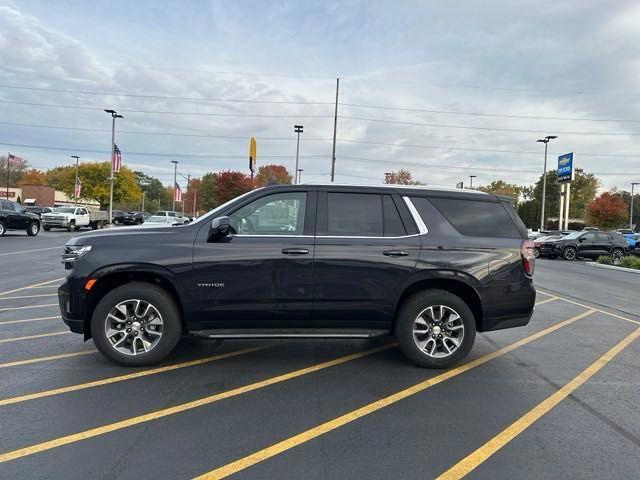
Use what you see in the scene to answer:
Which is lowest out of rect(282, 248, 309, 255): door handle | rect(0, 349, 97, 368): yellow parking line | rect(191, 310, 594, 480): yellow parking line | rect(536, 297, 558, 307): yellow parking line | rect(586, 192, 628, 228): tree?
rect(0, 349, 97, 368): yellow parking line

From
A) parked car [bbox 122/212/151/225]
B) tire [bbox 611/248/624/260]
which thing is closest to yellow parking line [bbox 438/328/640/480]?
tire [bbox 611/248/624/260]

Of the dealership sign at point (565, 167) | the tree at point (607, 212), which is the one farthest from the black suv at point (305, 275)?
the tree at point (607, 212)

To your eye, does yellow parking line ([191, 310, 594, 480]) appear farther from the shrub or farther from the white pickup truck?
the white pickup truck

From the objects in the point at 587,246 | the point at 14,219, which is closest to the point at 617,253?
the point at 587,246

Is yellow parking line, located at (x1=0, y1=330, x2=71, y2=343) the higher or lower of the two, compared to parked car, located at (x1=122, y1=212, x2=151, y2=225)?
lower

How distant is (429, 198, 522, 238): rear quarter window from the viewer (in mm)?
5500

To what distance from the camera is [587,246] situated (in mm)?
26484

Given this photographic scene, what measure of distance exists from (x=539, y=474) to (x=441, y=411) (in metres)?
1.08

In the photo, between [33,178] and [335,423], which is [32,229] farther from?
[33,178]

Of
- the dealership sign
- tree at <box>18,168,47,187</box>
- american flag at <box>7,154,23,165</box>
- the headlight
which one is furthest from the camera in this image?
tree at <box>18,168,47,187</box>

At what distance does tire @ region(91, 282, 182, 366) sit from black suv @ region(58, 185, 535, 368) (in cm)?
1

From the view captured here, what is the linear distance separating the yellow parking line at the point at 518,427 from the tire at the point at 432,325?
102 centimetres

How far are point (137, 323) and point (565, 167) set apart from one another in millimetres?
45684

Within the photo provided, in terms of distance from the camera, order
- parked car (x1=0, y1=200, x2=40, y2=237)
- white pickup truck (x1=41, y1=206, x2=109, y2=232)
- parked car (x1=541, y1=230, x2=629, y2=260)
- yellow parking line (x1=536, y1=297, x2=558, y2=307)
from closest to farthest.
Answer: yellow parking line (x1=536, y1=297, x2=558, y2=307) < parked car (x1=0, y1=200, x2=40, y2=237) < parked car (x1=541, y1=230, x2=629, y2=260) < white pickup truck (x1=41, y1=206, x2=109, y2=232)
